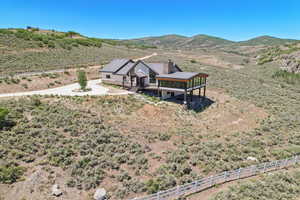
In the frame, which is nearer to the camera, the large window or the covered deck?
the covered deck

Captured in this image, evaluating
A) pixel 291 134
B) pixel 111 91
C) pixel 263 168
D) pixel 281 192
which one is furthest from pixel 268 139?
pixel 111 91

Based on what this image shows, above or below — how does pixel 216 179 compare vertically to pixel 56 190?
above

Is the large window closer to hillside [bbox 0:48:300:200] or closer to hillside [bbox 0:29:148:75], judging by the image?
hillside [bbox 0:48:300:200]

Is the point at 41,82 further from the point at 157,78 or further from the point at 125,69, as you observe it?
the point at 157,78

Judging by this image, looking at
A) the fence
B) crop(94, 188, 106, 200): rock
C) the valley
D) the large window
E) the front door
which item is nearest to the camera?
the fence

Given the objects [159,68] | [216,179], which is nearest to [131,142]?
[216,179]

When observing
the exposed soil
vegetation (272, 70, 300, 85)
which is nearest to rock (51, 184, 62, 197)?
the exposed soil

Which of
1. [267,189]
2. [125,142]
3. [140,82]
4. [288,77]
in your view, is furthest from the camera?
[288,77]
